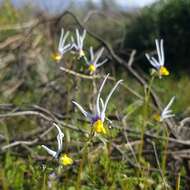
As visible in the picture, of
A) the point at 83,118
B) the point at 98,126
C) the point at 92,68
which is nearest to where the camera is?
the point at 98,126

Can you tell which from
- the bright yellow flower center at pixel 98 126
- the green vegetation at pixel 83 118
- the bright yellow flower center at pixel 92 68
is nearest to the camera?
the bright yellow flower center at pixel 98 126

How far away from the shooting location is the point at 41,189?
1392mm

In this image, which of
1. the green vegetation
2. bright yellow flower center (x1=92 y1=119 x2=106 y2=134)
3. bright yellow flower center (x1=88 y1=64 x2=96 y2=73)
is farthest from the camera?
bright yellow flower center (x1=88 y1=64 x2=96 y2=73)

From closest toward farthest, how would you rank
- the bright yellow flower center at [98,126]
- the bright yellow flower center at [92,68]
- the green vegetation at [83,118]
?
the bright yellow flower center at [98,126] < the green vegetation at [83,118] < the bright yellow flower center at [92,68]

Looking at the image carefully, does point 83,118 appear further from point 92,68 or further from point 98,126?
point 98,126

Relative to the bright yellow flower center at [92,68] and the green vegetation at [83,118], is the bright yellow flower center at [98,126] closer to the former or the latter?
the green vegetation at [83,118]

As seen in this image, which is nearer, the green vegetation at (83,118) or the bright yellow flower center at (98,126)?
the bright yellow flower center at (98,126)

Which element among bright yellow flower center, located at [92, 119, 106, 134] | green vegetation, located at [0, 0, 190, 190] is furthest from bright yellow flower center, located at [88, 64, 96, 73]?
bright yellow flower center, located at [92, 119, 106, 134]

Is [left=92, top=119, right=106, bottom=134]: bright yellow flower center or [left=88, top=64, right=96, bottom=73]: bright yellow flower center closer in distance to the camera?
[left=92, top=119, right=106, bottom=134]: bright yellow flower center

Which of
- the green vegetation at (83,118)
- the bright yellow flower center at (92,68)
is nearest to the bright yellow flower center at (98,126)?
the green vegetation at (83,118)

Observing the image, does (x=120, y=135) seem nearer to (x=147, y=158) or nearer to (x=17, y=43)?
(x=147, y=158)

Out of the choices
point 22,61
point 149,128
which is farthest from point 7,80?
point 149,128

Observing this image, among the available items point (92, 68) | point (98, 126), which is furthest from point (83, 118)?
point (98, 126)

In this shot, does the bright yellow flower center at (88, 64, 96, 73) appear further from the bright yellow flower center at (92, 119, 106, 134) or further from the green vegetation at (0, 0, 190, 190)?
the bright yellow flower center at (92, 119, 106, 134)
